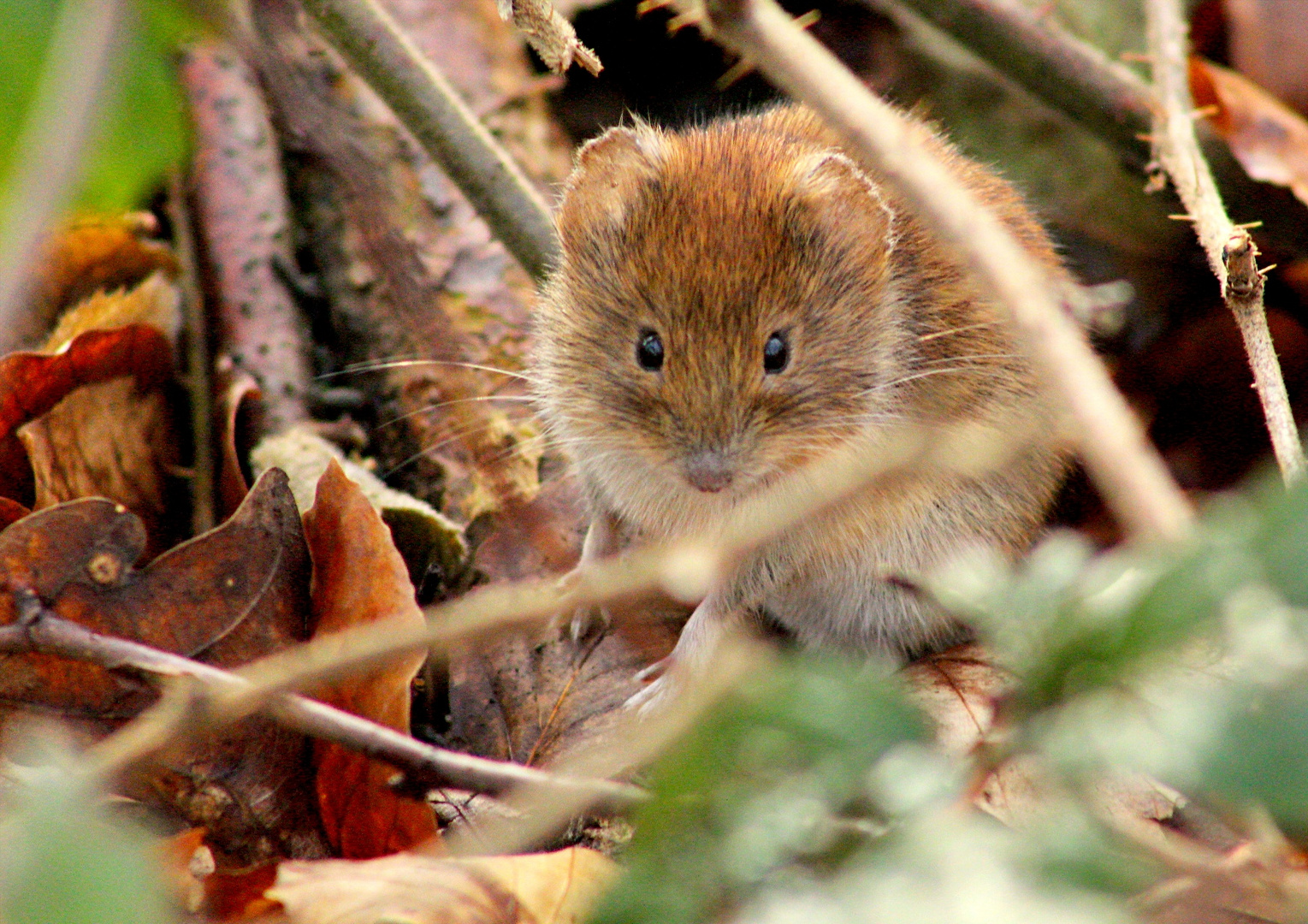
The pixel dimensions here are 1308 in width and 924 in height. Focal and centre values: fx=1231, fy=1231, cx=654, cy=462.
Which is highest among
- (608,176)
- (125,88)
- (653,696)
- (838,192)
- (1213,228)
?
(125,88)

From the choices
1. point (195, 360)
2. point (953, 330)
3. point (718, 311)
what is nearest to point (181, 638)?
point (195, 360)

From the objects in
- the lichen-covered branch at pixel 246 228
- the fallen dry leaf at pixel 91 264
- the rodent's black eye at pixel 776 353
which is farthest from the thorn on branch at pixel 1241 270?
the fallen dry leaf at pixel 91 264

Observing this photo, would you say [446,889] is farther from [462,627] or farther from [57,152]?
[57,152]

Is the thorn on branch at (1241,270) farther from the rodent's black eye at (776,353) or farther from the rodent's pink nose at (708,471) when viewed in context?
the rodent's pink nose at (708,471)

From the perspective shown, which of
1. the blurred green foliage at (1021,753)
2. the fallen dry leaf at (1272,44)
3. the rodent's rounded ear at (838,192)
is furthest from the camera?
the fallen dry leaf at (1272,44)

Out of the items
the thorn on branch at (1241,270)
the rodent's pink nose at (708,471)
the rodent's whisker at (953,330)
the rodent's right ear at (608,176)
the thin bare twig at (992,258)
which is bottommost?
the rodent's pink nose at (708,471)
